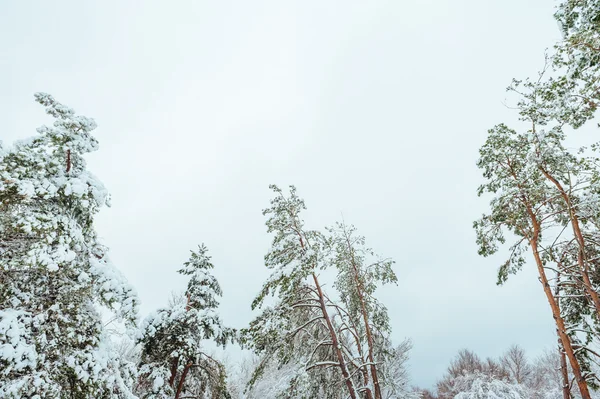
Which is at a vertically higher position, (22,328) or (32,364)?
(22,328)

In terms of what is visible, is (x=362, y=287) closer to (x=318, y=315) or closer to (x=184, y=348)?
(x=318, y=315)

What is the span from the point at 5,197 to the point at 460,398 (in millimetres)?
25099

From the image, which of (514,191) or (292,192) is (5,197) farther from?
(514,191)

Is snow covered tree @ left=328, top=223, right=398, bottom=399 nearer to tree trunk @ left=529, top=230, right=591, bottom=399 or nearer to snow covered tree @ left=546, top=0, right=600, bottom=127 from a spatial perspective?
tree trunk @ left=529, top=230, right=591, bottom=399

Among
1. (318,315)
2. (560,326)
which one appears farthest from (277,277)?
(560,326)

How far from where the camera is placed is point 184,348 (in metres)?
10.8

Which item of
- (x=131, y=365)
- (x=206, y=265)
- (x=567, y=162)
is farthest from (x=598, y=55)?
(x=206, y=265)

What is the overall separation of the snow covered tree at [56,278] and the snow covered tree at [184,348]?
131 inches

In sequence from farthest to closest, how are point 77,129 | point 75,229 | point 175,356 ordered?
point 175,356 < point 77,129 < point 75,229

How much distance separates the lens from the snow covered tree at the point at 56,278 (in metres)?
5.79

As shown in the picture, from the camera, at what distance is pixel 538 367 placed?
40.1 meters

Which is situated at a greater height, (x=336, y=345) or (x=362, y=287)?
(x=362, y=287)

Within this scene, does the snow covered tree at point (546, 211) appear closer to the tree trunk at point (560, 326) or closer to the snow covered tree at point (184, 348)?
the tree trunk at point (560, 326)

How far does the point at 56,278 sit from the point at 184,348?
5456mm
